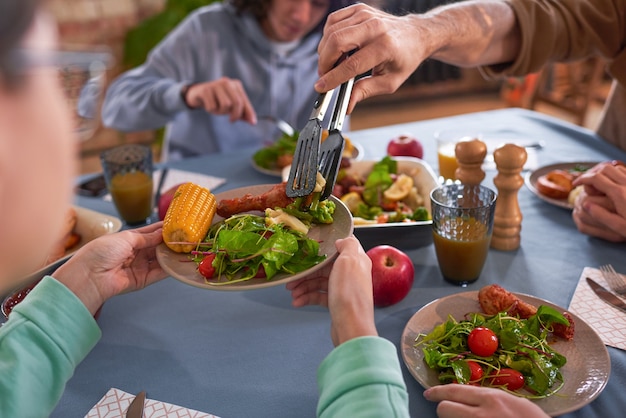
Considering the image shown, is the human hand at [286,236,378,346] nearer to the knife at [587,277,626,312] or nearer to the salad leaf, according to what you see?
the knife at [587,277,626,312]

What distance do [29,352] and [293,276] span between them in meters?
0.46

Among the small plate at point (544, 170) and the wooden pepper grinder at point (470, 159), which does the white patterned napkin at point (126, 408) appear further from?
the small plate at point (544, 170)

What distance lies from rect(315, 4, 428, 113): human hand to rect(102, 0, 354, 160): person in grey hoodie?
2.80 feet

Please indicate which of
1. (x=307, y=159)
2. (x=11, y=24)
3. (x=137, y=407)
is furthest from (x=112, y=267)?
(x=11, y=24)

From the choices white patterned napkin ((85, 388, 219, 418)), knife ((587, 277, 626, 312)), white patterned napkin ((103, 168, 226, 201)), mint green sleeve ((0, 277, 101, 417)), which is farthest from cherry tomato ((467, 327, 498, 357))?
white patterned napkin ((103, 168, 226, 201))

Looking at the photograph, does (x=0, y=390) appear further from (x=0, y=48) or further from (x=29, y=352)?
(x=0, y=48)

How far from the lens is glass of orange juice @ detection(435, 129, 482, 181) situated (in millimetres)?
1701

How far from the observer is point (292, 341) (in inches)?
43.0

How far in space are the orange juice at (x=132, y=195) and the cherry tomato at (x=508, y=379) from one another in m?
1.08

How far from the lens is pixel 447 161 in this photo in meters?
1.71

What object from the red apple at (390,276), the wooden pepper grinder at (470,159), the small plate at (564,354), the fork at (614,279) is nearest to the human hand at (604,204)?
→ the fork at (614,279)

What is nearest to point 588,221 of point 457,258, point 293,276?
point 457,258

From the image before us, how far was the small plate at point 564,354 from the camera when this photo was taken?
0.87 m

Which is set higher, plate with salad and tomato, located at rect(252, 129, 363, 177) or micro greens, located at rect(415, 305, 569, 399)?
micro greens, located at rect(415, 305, 569, 399)
